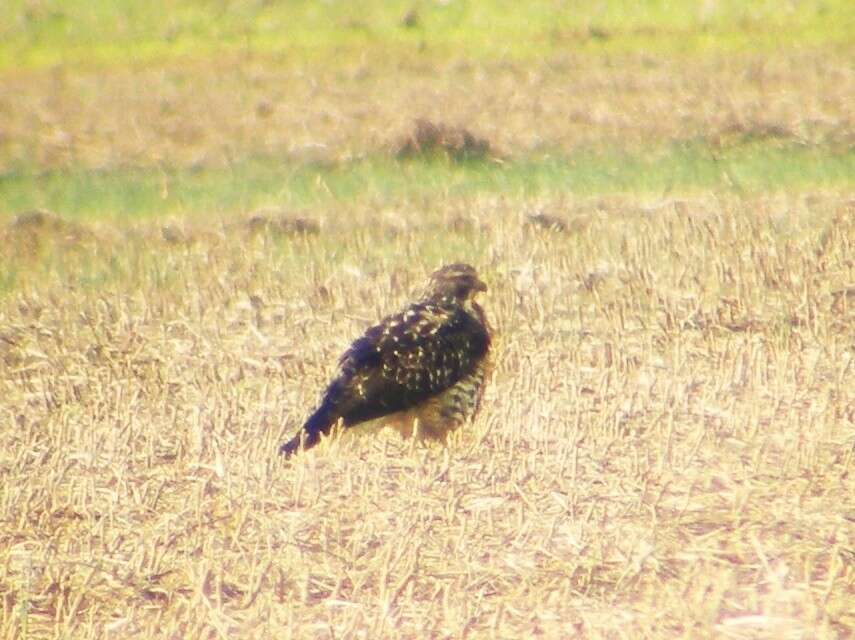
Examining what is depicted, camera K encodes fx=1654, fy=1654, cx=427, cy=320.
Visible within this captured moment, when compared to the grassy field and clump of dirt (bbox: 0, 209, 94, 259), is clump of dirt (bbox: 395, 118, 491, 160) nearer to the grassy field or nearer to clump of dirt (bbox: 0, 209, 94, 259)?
the grassy field

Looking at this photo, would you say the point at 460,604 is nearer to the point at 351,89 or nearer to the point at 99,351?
the point at 99,351

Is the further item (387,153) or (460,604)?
(387,153)

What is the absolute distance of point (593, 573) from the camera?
20.2 ft

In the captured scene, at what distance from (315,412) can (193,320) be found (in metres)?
2.23

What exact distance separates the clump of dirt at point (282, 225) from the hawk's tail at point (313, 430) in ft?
14.3

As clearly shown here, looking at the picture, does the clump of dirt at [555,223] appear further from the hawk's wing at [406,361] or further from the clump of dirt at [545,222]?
the hawk's wing at [406,361]

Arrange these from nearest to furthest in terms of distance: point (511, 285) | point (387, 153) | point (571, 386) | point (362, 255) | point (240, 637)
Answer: point (240, 637), point (571, 386), point (511, 285), point (362, 255), point (387, 153)

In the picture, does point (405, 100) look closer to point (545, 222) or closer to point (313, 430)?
point (545, 222)

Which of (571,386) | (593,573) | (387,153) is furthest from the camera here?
(387,153)

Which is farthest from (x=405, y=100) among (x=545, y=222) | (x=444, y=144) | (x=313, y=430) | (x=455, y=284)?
(x=313, y=430)

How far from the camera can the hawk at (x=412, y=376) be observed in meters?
7.80

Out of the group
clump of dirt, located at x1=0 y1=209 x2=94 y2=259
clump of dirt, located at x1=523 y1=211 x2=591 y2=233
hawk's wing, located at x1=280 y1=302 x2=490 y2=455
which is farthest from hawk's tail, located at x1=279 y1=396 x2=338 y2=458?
clump of dirt, located at x1=0 y1=209 x2=94 y2=259

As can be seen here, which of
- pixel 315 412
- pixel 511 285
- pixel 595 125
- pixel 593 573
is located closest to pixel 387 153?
pixel 595 125

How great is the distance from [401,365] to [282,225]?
14.0 feet
